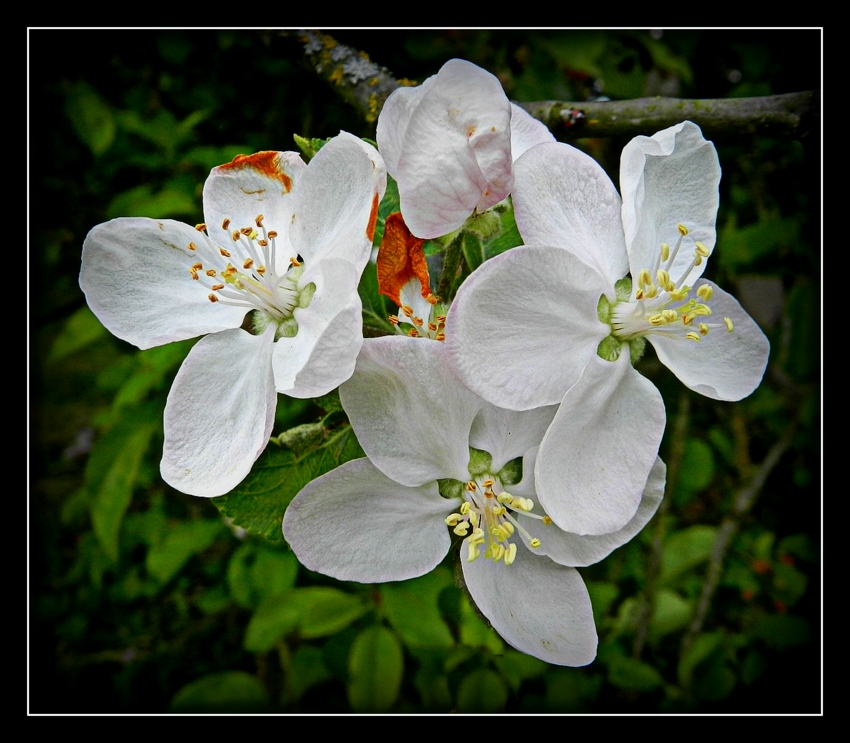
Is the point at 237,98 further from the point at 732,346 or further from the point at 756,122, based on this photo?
the point at 732,346

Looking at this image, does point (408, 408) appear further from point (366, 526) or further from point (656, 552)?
point (656, 552)

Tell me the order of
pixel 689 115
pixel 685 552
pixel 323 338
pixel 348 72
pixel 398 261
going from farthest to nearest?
1. pixel 685 552
2. pixel 348 72
3. pixel 689 115
4. pixel 398 261
5. pixel 323 338

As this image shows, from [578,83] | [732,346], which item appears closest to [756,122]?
[732,346]

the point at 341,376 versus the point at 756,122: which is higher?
the point at 756,122

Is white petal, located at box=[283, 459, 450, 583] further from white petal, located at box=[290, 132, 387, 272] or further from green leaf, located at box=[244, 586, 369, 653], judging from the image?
green leaf, located at box=[244, 586, 369, 653]

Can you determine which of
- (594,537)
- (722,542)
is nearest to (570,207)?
(594,537)

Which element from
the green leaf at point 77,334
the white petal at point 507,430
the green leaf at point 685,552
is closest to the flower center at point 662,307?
the white petal at point 507,430
